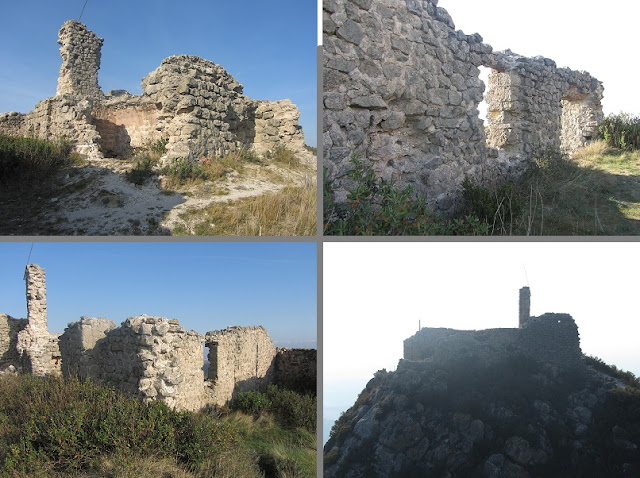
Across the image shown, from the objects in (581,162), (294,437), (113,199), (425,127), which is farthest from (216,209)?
(581,162)

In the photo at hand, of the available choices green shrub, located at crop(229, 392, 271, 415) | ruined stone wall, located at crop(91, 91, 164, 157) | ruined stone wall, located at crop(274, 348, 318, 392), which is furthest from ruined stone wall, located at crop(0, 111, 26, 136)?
ruined stone wall, located at crop(274, 348, 318, 392)

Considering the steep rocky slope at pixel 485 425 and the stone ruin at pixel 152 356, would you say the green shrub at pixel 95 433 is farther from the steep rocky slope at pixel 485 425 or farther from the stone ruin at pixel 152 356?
the steep rocky slope at pixel 485 425

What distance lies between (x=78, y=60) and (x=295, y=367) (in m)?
10.5

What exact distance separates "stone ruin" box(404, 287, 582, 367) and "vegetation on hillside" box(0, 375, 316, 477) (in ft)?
6.68

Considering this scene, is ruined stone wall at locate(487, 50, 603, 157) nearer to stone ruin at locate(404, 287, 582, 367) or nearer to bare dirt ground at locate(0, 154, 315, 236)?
stone ruin at locate(404, 287, 582, 367)

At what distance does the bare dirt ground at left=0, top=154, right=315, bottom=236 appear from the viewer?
5.66 metres

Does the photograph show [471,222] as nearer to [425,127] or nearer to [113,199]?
[425,127]

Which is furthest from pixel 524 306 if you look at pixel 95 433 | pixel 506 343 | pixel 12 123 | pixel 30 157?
pixel 12 123

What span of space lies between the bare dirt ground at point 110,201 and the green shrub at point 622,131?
7.86 m

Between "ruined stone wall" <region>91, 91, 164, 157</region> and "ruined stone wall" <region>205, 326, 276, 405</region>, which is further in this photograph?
"ruined stone wall" <region>91, 91, 164, 157</region>

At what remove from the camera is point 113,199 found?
687 centimetres

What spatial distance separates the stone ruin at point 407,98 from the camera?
494 cm

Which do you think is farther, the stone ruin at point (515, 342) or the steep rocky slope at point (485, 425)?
the stone ruin at point (515, 342)

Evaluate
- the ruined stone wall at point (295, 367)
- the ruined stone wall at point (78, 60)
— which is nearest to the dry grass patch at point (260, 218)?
the ruined stone wall at point (295, 367)
